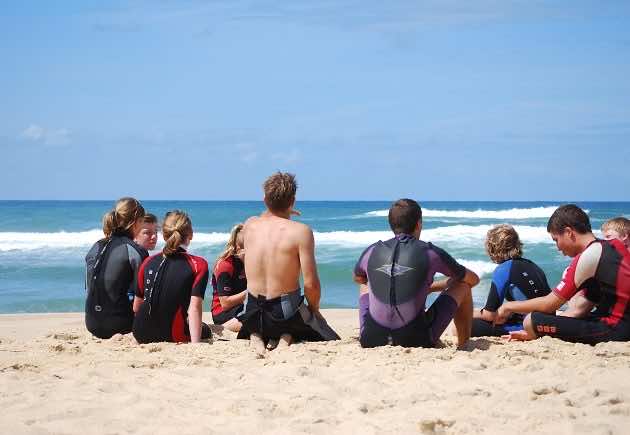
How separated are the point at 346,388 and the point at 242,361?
1149mm

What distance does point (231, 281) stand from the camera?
7477 mm

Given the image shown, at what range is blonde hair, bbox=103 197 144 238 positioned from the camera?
22.4 feet

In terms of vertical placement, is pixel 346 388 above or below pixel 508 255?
below

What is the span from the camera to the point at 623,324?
19.4ft

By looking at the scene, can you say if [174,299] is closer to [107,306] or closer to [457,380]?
[107,306]

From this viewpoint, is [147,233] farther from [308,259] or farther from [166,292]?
[308,259]

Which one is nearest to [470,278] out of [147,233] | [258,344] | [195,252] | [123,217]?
[258,344]

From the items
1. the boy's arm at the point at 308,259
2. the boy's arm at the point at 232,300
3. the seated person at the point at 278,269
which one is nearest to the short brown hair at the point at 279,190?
the seated person at the point at 278,269

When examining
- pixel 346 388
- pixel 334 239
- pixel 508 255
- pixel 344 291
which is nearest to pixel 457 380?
pixel 346 388

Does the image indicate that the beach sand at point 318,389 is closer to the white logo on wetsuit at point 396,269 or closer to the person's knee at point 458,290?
the person's knee at point 458,290

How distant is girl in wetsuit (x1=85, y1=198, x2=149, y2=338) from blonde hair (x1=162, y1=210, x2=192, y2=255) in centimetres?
45

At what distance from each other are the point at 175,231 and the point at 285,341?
131cm

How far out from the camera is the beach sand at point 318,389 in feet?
13.5

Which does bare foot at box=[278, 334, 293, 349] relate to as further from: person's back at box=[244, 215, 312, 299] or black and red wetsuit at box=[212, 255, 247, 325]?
black and red wetsuit at box=[212, 255, 247, 325]
